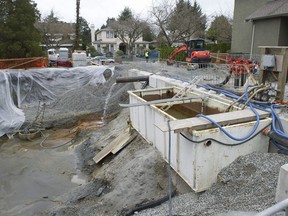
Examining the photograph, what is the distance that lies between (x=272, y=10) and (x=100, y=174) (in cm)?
1732

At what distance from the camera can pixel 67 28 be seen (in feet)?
193

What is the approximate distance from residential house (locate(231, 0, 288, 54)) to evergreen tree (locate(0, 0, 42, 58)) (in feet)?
56.7

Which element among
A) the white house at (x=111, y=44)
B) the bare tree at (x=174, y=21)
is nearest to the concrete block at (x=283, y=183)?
the bare tree at (x=174, y=21)

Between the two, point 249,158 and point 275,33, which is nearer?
point 249,158

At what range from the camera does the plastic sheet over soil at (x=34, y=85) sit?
1414 cm

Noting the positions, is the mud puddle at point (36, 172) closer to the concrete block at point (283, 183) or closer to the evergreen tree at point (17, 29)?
the concrete block at point (283, 183)

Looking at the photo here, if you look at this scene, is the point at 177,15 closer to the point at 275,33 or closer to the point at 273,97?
the point at 275,33

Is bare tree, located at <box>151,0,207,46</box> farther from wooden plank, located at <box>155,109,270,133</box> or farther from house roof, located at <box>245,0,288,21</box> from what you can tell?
wooden plank, located at <box>155,109,270,133</box>

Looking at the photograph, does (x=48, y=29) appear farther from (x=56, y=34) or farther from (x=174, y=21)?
(x=174, y=21)

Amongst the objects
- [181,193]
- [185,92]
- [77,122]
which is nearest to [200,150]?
[181,193]

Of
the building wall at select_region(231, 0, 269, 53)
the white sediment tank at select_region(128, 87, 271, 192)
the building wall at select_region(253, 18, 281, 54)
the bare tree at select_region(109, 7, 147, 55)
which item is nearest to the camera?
the white sediment tank at select_region(128, 87, 271, 192)

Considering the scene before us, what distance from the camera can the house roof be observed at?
17391 mm

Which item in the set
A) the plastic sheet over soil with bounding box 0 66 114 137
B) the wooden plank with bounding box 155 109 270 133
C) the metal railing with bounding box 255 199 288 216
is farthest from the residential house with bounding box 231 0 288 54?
the metal railing with bounding box 255 199 288 216

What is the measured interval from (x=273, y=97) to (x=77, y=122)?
11.1 meters
